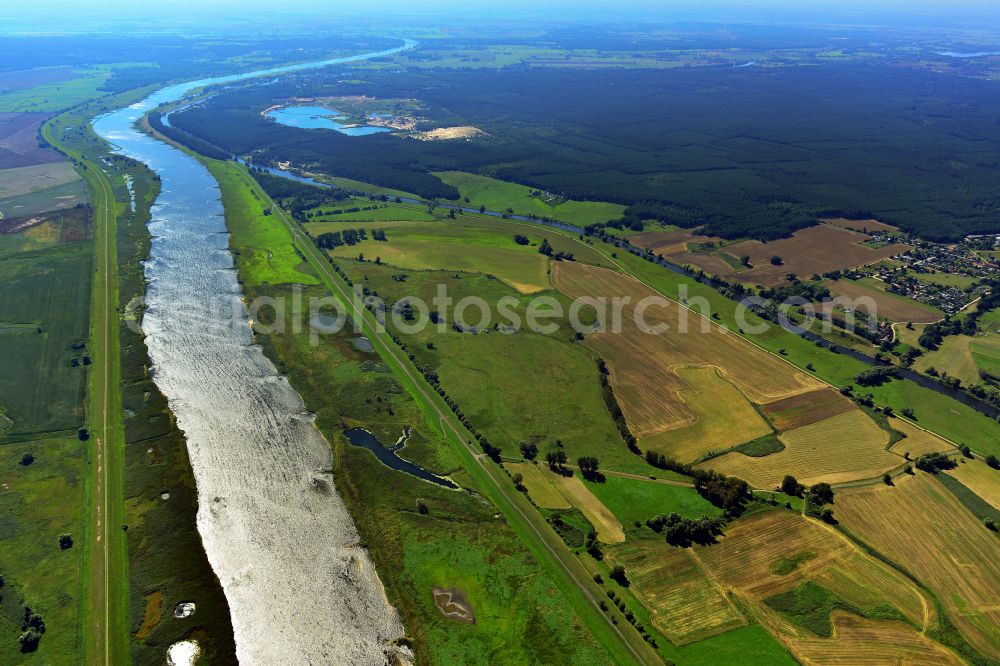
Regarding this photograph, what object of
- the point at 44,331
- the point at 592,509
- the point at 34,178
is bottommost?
the point at 592,509

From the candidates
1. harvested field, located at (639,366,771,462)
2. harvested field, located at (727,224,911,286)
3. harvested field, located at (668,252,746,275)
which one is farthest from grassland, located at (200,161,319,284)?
harvested field, located at (727,224,911,286)

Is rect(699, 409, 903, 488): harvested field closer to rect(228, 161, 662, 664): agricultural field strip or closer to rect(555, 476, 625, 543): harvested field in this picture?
rect(555, 476, 625, 543): harvested field

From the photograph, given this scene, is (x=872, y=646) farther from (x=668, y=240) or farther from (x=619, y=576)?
(x=668, y=240)

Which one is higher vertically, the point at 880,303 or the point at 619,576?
the point at 880,303

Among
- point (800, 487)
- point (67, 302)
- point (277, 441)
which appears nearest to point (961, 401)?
point (800, 487)

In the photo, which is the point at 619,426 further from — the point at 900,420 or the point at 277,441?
the point at 277,441

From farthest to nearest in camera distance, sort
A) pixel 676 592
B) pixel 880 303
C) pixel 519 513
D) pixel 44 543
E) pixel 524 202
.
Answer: pixel 524 202 < pixel 880 303 < pixel 519 513 < pixel 44 543 < pixel 676 592

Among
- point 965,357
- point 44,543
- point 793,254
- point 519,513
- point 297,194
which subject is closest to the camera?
point 44,543

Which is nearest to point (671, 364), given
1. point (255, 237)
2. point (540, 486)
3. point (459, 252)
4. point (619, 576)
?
point (540, 486)
